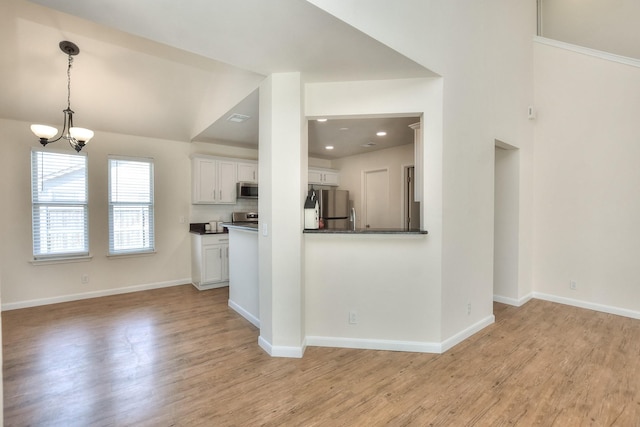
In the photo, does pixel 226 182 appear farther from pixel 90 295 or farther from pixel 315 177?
pixel 90 295

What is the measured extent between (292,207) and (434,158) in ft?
4.55

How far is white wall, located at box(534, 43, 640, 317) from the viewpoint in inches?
137

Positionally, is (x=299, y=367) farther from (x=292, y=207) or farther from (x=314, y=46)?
(x=314, y=46)

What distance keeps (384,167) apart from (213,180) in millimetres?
3129

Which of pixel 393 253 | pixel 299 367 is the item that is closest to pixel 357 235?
pixel 393 253

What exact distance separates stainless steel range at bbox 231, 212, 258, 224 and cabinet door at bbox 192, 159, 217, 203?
0.48 meters

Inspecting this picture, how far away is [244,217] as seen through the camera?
5.47m

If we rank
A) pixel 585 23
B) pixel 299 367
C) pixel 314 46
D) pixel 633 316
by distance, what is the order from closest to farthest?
pixel 314 46
pixel 299 367
pixel 633 316
pixel 585 23

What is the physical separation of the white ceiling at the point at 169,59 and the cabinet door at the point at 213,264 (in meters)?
1.86

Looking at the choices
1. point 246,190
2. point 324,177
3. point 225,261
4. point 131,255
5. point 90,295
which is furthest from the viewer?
point 324,177

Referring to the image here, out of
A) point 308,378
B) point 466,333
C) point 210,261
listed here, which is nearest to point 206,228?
point 210,261

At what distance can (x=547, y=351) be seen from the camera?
8.98 ft

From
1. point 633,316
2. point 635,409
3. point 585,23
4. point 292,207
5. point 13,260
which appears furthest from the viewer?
point 585,23

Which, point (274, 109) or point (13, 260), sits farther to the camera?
point (13, 260)
